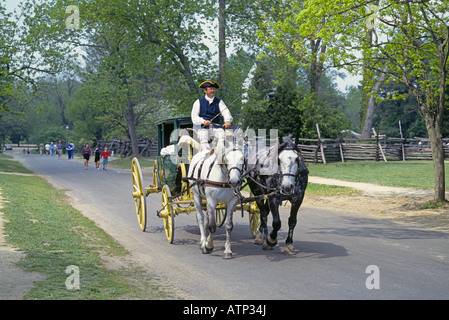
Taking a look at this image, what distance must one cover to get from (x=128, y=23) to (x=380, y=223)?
17.5 m

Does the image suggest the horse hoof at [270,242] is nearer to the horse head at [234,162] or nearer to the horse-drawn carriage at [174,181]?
the horse-drawn carriage at [174,181]

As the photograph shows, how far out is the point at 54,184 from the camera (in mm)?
25703

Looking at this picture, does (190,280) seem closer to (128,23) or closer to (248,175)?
(248,175)

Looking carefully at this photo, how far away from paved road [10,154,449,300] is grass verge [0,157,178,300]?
0.46 meters

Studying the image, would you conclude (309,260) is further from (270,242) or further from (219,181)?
(219,181)

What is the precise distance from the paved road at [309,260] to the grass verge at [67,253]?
1.52 ft

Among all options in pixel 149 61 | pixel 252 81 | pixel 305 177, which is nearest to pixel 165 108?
pixel 252 81

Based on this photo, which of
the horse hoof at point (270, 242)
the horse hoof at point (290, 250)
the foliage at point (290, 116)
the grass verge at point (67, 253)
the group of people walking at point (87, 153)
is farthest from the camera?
the foliage at point (290, 116)

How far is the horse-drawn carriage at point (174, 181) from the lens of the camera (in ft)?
34.8

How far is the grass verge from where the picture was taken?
6652 mm

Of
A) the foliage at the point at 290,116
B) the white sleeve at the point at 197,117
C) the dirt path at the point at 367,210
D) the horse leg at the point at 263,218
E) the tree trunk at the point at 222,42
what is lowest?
the dirt path at the point at 367,210

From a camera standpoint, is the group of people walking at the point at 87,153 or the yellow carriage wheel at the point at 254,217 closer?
the yellow carriage wheel at the point at 254,217

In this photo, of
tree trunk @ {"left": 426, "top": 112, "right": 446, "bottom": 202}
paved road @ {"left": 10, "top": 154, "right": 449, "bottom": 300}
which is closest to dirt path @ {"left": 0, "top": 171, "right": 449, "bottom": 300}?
tree trunk @ {"left": 426, "top": 112, "right": 446, "bottom": 202}

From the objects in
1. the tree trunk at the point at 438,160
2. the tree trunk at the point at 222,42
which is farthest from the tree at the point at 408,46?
the tree trunk at the point at 222,42
